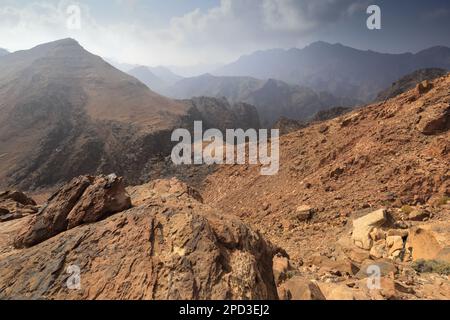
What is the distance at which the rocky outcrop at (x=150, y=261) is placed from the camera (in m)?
4.30

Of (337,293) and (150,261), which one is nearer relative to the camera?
(150,261)

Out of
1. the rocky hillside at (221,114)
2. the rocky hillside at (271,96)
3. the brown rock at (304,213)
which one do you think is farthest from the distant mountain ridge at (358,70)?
the brown rock at (304,213)

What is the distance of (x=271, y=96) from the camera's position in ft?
346

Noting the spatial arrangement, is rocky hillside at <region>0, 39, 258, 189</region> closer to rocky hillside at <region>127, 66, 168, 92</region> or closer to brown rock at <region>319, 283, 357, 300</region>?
brown rock at <region>319, 283, 357, 300</region>

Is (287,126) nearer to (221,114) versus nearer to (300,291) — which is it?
(221,114)

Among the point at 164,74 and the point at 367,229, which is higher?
the point at 164,74

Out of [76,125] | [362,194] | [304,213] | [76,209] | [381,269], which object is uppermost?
[76,125]

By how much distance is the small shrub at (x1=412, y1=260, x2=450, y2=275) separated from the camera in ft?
20.1

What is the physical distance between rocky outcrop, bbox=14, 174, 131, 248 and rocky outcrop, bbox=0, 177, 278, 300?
40 cm

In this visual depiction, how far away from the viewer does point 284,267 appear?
224 inches

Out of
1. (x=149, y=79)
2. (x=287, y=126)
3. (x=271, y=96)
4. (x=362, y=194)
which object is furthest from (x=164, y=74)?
(x=362, y=194)

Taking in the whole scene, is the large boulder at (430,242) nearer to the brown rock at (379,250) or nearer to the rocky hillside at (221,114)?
the brown rock at (379,250)

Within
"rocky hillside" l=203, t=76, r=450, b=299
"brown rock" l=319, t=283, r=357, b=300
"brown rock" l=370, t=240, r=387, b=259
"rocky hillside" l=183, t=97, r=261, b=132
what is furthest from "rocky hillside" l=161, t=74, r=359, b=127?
"brown rock" l=319, t=283, r=357, b=300

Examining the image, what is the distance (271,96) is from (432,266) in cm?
10288
